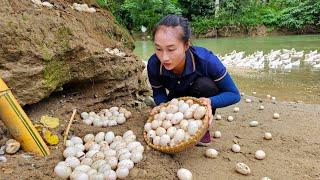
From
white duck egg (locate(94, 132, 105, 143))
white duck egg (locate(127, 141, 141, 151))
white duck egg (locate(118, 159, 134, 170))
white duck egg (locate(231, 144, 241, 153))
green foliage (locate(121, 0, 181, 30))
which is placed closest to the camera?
white duck egg (locate(118, 159, 134, 170))

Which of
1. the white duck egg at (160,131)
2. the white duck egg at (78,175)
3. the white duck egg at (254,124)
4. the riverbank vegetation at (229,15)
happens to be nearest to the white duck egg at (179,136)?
the white duck egg at (160,131)

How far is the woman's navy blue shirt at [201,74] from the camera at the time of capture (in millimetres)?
2953

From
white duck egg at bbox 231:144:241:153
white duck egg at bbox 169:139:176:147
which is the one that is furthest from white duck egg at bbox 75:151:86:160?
white duck egg at bbox 231:144:241:153

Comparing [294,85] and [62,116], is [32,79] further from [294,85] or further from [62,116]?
[294,85]

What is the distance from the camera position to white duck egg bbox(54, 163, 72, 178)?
2.29m

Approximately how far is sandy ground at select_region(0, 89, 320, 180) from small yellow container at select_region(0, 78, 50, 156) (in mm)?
81

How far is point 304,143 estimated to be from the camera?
3.17m

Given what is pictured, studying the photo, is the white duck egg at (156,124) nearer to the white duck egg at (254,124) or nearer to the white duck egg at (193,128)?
the white duck egg at (193,128)

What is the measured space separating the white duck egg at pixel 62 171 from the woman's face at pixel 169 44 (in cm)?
103

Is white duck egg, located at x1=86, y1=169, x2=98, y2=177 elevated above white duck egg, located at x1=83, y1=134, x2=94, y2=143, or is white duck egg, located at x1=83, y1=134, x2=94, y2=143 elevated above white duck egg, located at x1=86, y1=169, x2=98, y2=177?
white duck egg, located at x1=86, y1=169, x2=98, y2=177

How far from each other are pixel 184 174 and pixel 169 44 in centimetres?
94

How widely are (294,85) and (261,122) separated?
266 centimetres

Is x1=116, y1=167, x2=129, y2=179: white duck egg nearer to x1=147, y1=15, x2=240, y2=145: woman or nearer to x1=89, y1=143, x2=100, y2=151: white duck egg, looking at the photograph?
x1=89, y1=143, x2=100, y2=151: white duck egg

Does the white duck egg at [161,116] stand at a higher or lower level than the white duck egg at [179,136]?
higher
